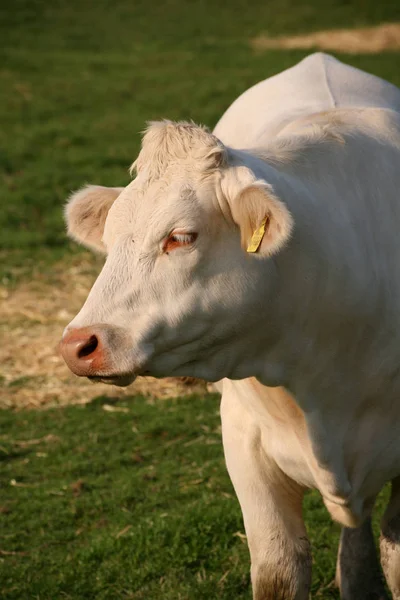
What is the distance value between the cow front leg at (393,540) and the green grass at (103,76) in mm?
5228

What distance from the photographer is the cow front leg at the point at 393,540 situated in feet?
13.1

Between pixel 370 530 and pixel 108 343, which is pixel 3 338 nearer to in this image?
pixel 370 530

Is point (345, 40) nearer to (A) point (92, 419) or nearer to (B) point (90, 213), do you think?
(A) point (92, 419)

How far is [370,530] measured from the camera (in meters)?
4.52

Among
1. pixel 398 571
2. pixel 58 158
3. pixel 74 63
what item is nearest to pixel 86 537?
pixel 398 571

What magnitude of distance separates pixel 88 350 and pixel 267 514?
3.86 ft

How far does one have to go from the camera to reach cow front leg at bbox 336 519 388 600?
4383mm

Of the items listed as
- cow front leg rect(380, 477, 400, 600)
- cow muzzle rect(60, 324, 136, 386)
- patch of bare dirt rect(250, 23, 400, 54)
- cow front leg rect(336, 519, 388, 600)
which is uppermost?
cow muzzle rect(60, 324, 136, 386)

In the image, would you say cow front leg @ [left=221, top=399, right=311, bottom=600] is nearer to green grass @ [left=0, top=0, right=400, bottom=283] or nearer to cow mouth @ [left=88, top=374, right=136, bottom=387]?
cow mouth @ [left=88, top=374, right=136, bottom=387]

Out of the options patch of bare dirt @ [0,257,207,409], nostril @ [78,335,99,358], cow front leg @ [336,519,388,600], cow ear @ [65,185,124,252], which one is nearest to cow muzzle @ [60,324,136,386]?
nostril @ [78,335,99,358]

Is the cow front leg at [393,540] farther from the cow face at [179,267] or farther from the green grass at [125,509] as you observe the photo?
the cow face at [179,267]

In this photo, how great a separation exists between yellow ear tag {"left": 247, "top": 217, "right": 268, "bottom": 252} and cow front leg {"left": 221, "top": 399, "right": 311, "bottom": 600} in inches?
38.3

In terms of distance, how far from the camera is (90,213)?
3.62 metres

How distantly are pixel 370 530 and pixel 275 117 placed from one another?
171 centimetres
